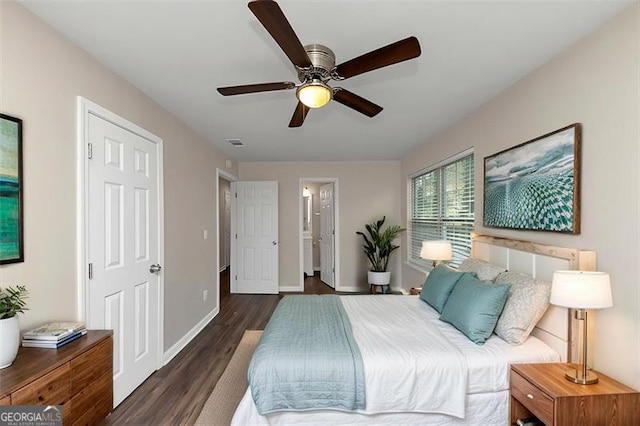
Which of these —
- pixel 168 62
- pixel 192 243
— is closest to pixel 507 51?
pixel 168 62

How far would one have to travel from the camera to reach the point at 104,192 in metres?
2.08

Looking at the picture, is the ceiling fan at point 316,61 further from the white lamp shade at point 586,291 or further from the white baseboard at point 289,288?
the white baseboard at point 289,288

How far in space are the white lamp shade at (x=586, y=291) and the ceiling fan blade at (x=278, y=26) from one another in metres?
1.69

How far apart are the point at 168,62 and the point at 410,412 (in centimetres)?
260

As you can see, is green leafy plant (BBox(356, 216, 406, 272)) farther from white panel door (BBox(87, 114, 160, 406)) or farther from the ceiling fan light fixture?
the ceiling fan light fixture

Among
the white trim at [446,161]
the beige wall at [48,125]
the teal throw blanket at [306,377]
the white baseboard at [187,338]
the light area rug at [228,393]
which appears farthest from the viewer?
the white trim at [446,161]

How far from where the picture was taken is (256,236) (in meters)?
5.38

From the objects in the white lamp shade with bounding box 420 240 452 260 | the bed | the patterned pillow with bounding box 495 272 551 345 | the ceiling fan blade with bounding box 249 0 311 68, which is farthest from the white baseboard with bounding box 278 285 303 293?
the ceiling fan blade with bounding box 249 0 311 68

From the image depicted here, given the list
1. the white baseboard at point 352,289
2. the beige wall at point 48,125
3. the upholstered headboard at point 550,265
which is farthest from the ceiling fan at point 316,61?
the white baseboard at point 352,289

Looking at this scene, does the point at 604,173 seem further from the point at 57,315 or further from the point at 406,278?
the point at 406,278

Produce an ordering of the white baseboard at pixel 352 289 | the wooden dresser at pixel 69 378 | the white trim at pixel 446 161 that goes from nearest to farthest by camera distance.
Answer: the wooden dresser at pixel 69 378, the white trim at pixel 446 161, the white baseboard at pixel 352 289

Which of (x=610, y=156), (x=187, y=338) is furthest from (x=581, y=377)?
(x=187, y=338)

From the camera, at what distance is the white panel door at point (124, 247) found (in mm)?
2016

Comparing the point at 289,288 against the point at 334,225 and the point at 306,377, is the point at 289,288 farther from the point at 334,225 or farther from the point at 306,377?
the point at 306,377
